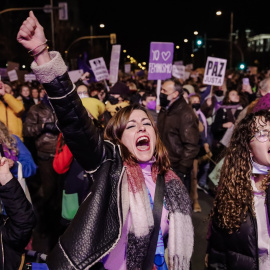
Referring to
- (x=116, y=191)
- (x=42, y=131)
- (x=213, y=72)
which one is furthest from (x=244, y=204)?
(x=213, y=72)

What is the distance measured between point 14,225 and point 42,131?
13.2 feet

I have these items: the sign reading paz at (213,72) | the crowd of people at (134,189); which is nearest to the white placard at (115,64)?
the sign reading paz at (213,72)

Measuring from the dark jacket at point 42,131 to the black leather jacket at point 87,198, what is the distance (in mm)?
4433

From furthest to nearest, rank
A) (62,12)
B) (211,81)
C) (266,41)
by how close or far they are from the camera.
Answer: (266,41) < (62,12) < (211,81)

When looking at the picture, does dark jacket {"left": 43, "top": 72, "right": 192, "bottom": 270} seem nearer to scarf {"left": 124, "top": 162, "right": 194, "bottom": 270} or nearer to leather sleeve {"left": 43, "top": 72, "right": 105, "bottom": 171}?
leather sleeve {"left": 43, "top": 72, "right": 105, "bottom": 171}

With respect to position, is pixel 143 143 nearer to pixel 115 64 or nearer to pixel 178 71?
pixel 115 64

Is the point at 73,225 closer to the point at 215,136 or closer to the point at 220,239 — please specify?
the point at 220,239

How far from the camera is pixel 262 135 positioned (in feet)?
8.77

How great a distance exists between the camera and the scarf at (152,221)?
211 cm

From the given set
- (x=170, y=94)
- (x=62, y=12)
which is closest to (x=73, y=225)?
(x=170, y=94)

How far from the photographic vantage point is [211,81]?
1060cm

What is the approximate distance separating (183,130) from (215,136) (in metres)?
2.64

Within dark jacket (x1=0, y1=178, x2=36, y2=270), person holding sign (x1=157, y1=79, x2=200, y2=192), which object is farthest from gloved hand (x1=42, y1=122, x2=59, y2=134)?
dark jacket (x1=0, y1=178, x2=36, y2=270)

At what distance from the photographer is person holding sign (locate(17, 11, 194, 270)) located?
5.98ft
